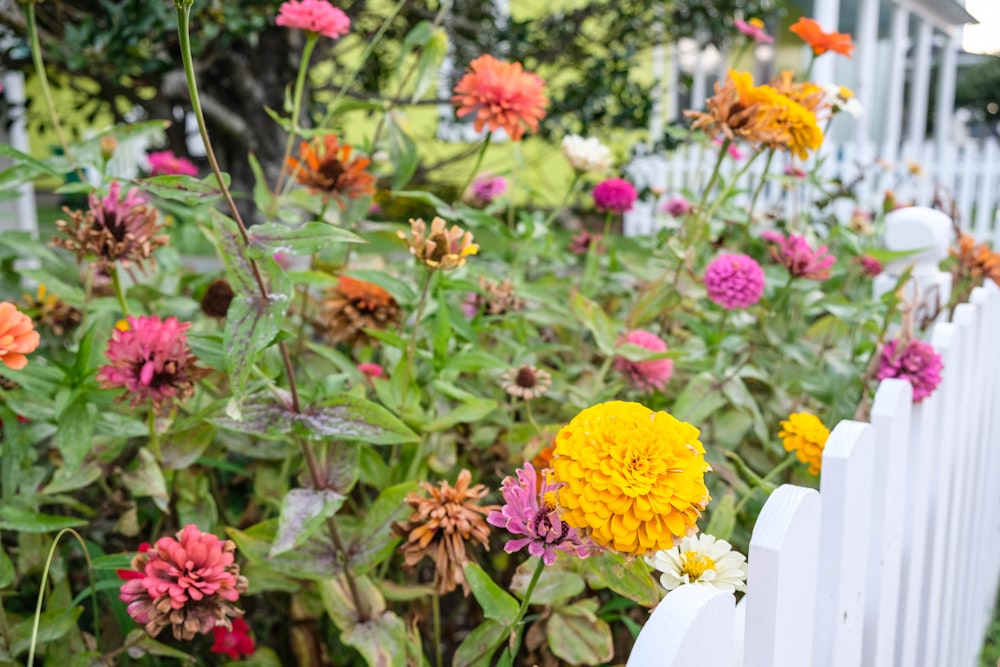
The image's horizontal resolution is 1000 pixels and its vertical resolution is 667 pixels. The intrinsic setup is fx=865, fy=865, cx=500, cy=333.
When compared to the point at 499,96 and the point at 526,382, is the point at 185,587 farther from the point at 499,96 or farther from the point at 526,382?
the point at 499,96

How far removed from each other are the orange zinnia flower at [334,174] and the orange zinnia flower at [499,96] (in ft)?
0.47

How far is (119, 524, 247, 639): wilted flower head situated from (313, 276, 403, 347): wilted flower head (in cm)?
39

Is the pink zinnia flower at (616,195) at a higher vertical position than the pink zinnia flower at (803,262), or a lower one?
higher

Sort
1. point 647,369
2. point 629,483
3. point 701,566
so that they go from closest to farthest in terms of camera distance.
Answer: point 629,483 < point 701,566 < point 647,369

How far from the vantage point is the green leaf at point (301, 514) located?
2.36ft

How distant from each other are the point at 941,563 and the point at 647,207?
5038mm

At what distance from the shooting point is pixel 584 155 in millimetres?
1316

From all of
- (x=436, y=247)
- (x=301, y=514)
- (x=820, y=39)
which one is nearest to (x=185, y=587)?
(x=301, y=514)

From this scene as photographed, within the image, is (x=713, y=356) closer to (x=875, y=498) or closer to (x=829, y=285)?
(x=875, y=498)

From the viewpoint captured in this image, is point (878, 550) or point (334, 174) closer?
point (878, 550)

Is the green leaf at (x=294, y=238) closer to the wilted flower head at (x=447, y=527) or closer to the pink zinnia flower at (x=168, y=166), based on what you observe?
the wilted flower head at (x=447, y=527)

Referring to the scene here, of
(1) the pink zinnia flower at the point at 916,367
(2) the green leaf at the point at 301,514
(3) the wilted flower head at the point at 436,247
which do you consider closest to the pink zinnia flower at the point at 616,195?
(1) the pink zinnia flower at the point at 916,367

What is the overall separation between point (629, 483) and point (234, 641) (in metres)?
0.56

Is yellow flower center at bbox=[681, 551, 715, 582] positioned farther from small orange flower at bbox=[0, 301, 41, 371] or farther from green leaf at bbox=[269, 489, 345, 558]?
small orange flower at bbox=[0, 301, 41, 371]
